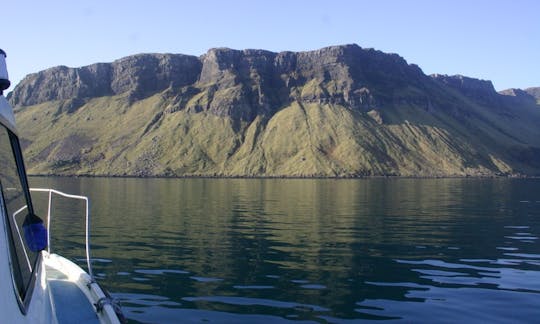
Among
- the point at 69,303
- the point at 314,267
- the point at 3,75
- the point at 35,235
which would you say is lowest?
the point at 314,267

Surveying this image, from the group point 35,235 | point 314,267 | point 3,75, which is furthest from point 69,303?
point 314,267

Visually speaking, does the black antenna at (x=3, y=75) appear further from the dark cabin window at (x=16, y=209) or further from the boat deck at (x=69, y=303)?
the boat deck at (x=69, y=303)

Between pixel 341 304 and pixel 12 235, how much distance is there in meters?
14.9

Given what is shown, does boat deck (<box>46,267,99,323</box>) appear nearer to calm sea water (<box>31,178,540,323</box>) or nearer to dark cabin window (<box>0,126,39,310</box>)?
dark cabin window (<box>0,126,39,310</box>)

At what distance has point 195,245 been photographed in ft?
120

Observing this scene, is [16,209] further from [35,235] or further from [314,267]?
[314,267]

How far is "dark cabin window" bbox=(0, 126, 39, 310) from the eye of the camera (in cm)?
799

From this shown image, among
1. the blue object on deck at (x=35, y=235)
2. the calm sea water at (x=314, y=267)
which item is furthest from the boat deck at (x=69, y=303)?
the calm sea water at (x=314, y=267)

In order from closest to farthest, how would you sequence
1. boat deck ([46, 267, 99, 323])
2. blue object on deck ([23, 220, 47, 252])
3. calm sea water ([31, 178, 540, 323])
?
1. blue object on deck ([23, 220, 47, 252])
2. boat deck ([46, 267, 99, 323])
3. calm sea water ([31, 178, 540, 323])

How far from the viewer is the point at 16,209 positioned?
9.62 metres

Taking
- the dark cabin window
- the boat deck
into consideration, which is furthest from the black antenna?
the boat deck

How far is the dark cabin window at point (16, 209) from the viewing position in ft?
26.2

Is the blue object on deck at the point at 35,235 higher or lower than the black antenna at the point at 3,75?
lower

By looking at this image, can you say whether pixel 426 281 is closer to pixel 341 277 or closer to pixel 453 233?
pixel 341 277
